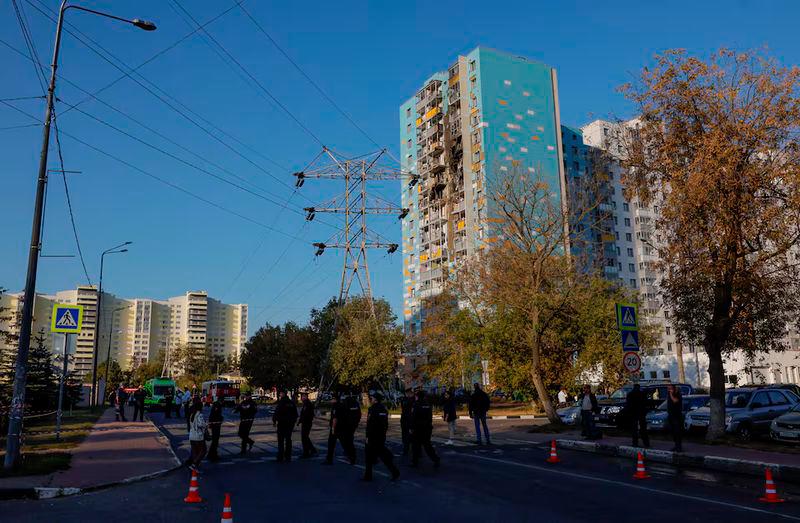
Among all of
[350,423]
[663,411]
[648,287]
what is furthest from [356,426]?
[648,287]

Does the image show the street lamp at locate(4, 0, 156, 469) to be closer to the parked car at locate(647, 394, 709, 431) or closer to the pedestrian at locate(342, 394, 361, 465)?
the pedestrian at locate(342, 394, 361, 465)

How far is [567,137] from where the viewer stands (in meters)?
92.4

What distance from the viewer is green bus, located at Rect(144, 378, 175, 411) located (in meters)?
55.0

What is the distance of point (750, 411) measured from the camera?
2041 cm

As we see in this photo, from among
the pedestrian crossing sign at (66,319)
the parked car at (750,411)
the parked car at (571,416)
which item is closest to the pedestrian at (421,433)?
the parked car at (750,411)

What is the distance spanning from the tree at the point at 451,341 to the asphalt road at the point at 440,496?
20.5 m

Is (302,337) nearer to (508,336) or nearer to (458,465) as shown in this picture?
(508,336)

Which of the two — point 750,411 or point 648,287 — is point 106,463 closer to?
point 750,411

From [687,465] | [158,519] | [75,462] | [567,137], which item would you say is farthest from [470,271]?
[567,137]

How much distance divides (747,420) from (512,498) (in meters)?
13.5

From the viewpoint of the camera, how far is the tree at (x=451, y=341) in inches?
1415

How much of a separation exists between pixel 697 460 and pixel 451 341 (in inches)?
986

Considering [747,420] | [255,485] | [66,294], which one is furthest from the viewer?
[66,294]

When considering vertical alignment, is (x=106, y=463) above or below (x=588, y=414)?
below
